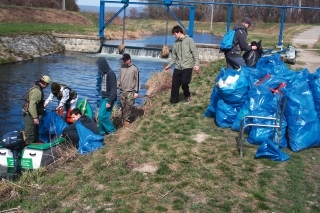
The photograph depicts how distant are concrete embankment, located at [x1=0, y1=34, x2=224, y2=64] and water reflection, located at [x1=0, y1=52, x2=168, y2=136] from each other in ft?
1.95

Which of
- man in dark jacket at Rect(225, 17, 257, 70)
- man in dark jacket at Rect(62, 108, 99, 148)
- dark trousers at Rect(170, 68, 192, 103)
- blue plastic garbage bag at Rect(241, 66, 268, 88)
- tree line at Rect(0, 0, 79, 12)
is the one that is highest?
tree line at Rect(0, 0, 79, 12)

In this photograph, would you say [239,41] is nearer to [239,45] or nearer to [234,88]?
[239,45]

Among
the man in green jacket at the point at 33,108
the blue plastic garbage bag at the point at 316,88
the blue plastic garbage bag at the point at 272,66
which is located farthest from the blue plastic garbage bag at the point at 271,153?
the man in green jacket at the point at 33,108

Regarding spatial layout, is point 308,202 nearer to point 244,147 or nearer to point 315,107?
point 244,147

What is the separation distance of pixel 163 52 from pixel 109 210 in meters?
18.4

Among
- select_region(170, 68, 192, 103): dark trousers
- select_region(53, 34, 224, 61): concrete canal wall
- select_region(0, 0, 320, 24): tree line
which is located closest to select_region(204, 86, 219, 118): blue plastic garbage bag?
select_region(170, 68, 192, 103): dark trousers

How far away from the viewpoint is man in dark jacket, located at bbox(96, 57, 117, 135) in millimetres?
8203

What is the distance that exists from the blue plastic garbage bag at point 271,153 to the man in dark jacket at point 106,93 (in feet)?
10.7

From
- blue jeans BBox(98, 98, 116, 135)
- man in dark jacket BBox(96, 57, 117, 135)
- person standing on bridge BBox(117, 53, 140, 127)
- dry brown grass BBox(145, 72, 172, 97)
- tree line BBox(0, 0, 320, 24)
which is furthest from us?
tree line BBox(0, 0, 320, 24)

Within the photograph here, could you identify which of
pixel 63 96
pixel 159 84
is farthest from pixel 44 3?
pixel 63 96

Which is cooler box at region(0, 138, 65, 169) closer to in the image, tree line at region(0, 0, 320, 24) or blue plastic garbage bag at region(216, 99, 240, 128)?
blue plastic garbage bag at region(216, 99, 240, 128)

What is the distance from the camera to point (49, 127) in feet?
27.3

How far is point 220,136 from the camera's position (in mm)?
7344

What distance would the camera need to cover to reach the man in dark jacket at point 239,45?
9062mm
